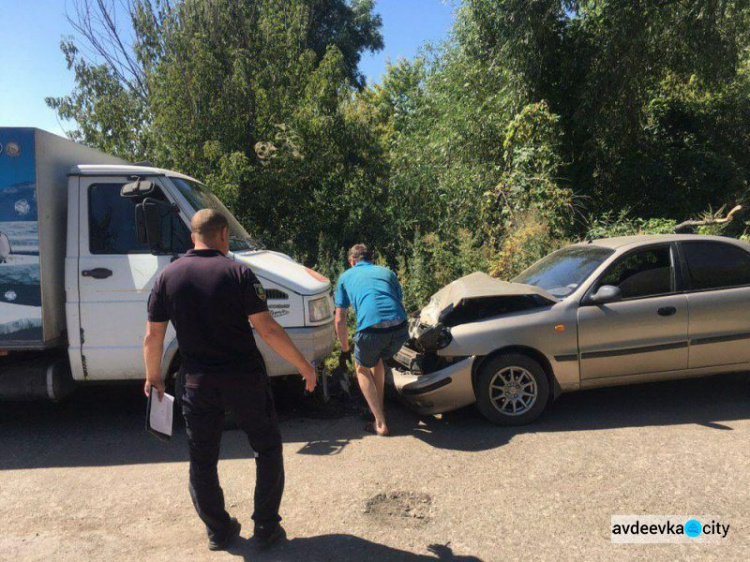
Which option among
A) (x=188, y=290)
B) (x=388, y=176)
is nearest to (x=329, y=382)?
(x=188, y=290)

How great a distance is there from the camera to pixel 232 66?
33.9ft

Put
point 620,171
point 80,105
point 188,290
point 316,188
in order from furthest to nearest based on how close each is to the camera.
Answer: point 620,171 < point 80,105 < point 316,188 < point 188,290

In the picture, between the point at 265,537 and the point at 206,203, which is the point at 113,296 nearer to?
the point at 206,203

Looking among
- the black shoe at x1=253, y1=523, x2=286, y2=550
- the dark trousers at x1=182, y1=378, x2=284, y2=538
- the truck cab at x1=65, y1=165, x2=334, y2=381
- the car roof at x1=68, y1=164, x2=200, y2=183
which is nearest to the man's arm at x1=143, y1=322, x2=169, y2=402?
the dark trousers at x1=182, y1=378, x2=284, y2=538

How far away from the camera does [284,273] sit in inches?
210

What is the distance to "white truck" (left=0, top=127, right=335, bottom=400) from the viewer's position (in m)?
4.88

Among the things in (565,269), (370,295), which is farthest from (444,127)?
(370,295)

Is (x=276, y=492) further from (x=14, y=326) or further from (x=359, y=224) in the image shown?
(x=359, y=224)

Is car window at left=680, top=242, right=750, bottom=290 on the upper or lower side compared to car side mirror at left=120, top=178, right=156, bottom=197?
lower

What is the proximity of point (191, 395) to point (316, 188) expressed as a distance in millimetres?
8065

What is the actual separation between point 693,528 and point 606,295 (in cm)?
228

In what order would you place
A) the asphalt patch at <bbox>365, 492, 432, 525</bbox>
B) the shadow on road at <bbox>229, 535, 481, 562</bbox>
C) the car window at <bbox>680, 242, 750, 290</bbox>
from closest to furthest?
the shadow on road at <bbox>229, 535, 481, 562</bbox> → the asphalt patch at <bbox>365, 492, 432, 525</bbox> → the car window at <bbox>680, 242, 750, 290</bbox>

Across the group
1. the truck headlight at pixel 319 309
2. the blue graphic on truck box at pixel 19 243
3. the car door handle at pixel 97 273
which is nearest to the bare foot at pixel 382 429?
the truck headlight at pixel 319 309

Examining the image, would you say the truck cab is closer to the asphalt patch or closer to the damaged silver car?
the damaged silver car
